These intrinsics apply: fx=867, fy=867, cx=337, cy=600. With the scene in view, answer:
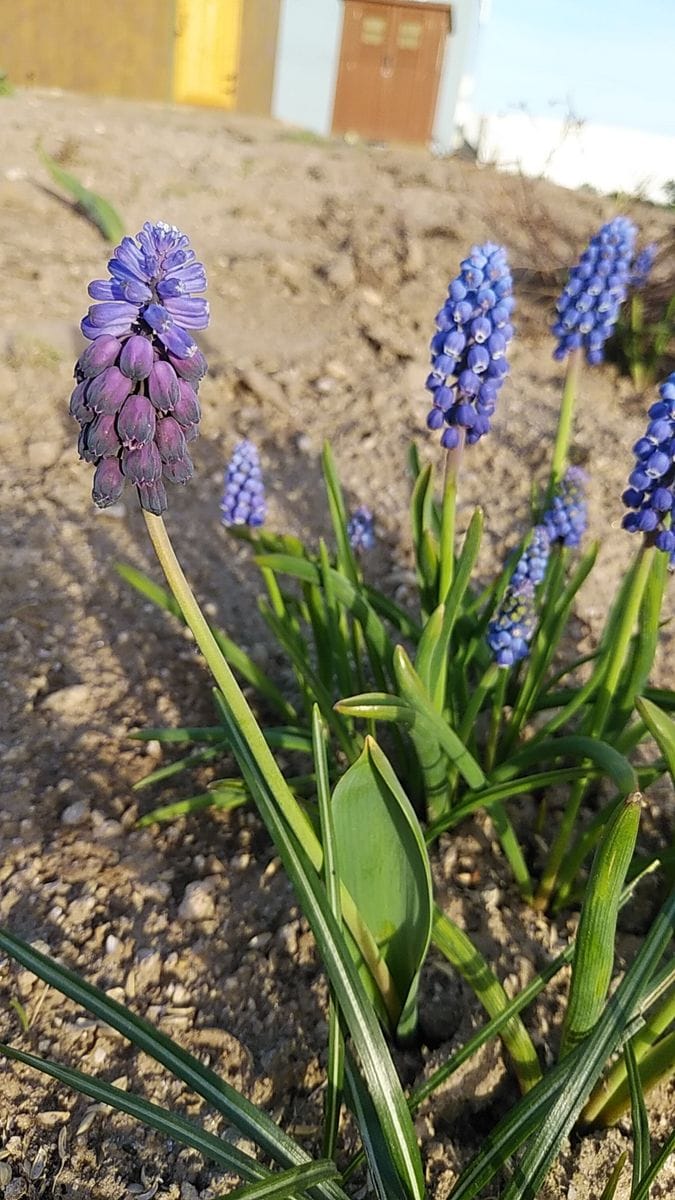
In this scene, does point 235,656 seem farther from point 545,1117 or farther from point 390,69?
point 390,69

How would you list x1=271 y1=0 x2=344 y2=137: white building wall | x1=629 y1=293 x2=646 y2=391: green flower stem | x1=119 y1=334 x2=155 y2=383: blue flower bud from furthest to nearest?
x1=271 y1=0 x2=344 y2=137: white building wall, x1=629 y1=293 x2=646 y2=391: green flower stem, x1=119 y1=334 x2=155 y2=383: blue flower bud

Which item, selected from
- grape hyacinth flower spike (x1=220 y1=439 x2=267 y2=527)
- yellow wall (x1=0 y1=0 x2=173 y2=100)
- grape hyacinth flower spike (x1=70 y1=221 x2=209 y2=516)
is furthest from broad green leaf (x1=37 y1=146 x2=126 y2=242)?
yellow wall (x1=0 y1=0 x2=173 y2=100)

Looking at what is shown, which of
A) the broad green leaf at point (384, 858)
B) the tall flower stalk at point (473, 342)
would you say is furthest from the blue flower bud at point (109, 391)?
the tall flower stalk at point (473, 342)

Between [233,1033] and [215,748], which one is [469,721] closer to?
[215,748]

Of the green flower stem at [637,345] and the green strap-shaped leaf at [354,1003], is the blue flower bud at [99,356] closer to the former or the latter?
the green strap-shaped leaf at [354,1003]

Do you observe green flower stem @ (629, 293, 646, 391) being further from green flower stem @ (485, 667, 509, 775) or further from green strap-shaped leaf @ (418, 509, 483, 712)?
green strap-shaped leaf @ (418, 509, 483, 712)

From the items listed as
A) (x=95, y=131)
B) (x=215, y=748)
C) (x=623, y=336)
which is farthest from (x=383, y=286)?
(x=215, y=748)
